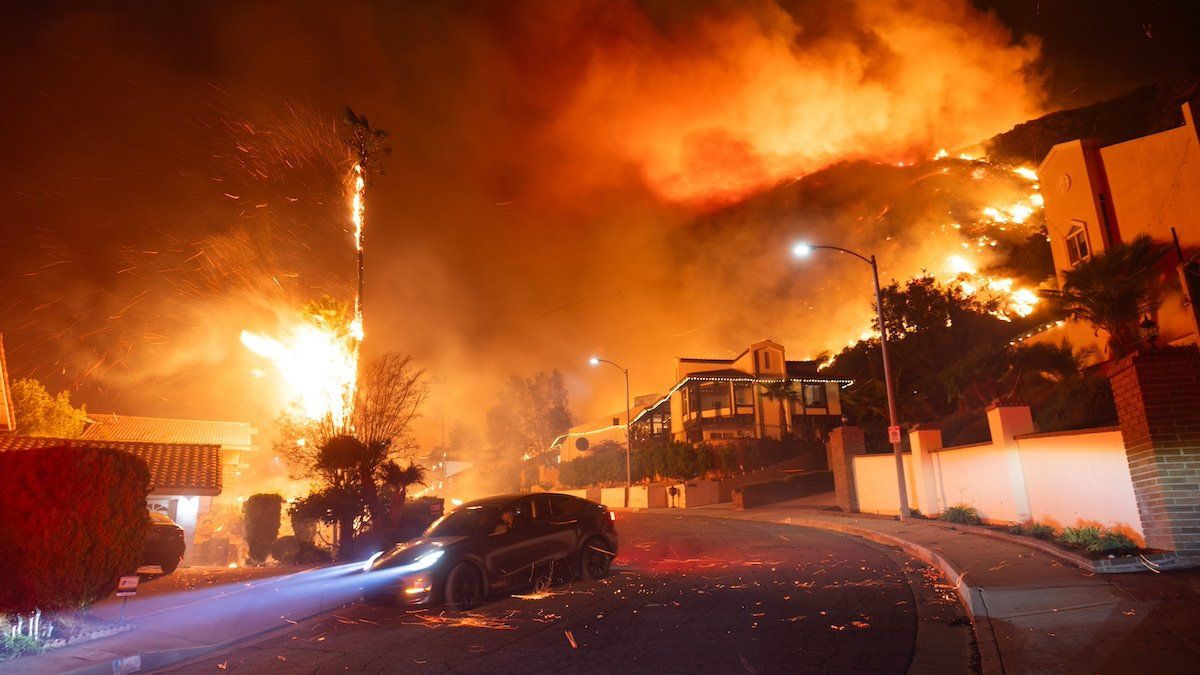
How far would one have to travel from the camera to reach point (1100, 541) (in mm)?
9102

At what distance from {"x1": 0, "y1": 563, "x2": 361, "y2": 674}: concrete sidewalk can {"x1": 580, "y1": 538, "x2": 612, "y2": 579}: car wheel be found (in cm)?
352

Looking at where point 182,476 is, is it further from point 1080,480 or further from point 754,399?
point 754,399

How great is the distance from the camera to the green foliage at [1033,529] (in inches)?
459

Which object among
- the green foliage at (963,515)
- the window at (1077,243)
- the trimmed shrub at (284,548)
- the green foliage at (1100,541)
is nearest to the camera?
the green foliage at (1100,541)

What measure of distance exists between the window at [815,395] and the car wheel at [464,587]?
43.9 meters

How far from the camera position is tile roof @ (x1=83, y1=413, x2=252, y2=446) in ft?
131

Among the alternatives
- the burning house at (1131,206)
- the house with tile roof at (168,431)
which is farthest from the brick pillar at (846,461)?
the house with tile roof at (168,431)

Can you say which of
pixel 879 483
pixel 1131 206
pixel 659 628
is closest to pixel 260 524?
pixel 659 628

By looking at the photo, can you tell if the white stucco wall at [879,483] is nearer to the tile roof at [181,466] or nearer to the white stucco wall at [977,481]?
the white stucco wall at [977,481]

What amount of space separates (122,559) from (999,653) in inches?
352

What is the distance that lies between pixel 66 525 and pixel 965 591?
974cm

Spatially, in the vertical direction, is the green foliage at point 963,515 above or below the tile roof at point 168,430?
below

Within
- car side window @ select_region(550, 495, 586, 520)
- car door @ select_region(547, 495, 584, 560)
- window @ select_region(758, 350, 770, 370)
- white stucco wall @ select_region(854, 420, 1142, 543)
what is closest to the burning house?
white stucco wall @ select_region(854, 420, 1142, 543)

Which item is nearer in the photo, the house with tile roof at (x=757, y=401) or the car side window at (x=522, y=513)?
the car side window at (x=522, y=513)
